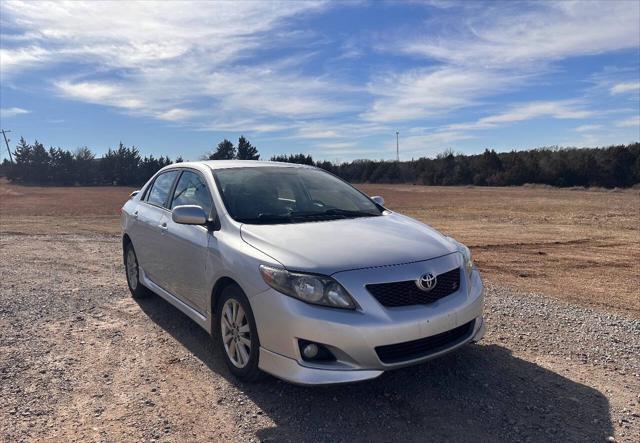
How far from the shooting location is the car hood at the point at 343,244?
11.6 feet

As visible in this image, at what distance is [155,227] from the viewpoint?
18.1ft

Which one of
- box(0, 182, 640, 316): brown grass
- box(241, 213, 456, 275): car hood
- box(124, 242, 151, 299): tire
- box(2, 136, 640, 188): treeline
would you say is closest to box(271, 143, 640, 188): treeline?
box(2, 136, 640, 188): treeline

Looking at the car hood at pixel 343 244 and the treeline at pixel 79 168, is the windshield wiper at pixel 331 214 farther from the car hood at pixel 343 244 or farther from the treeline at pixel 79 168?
the treeline at pixel 79 168

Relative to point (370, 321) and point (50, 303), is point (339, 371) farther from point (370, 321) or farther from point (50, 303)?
point (50, 303)

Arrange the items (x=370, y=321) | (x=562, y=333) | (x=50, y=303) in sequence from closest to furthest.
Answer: (x=370, y=321)
(x=562, y=333)
(x=50, y=303)

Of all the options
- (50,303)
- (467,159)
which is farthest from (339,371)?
(467,159)

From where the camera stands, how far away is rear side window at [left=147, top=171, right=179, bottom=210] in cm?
571

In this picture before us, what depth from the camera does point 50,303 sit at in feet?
20.6

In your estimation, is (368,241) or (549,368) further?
(549,368)

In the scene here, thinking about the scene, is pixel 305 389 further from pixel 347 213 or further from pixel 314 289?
pixel 347 213

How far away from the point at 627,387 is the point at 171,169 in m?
4.84

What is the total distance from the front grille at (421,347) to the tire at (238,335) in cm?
92

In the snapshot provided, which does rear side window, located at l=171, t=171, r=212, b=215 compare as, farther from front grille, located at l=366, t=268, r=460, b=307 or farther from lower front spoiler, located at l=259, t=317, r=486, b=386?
front grille, located at l=366, t=268, r=460, b=307

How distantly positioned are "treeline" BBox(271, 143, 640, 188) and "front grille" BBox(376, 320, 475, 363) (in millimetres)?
41168
